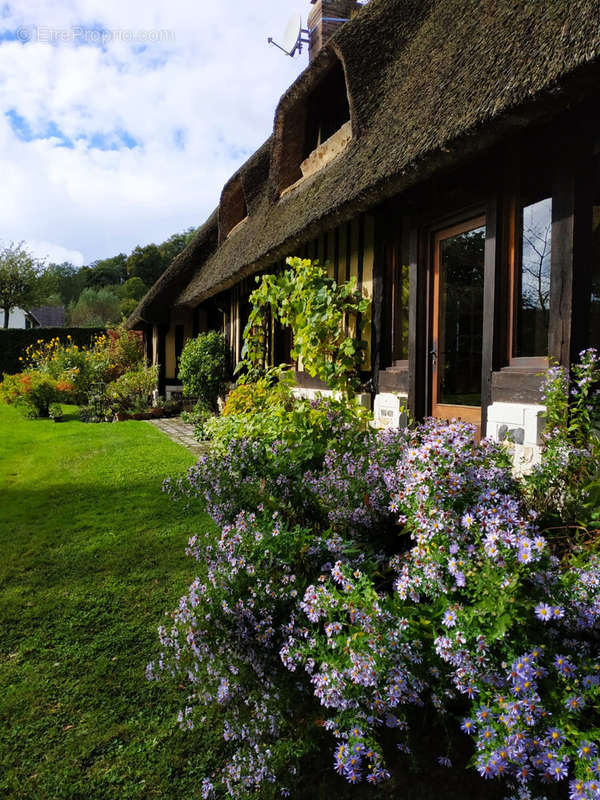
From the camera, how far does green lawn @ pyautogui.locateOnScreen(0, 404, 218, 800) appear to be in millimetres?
1925

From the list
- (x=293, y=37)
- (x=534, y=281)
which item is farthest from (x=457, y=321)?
(x=293, y=37)

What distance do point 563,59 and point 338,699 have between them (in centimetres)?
312

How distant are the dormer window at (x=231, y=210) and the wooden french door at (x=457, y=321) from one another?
22.4 ft

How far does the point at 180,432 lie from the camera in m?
9.45

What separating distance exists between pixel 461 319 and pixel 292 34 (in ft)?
26.8

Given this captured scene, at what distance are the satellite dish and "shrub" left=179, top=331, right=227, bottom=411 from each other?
18.3 ft

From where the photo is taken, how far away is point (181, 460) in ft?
22.1

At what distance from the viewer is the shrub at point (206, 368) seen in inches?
411

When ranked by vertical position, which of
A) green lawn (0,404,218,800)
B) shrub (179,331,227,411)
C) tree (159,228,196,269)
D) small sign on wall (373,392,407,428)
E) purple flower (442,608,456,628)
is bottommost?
green lawn (0,404,218,800)

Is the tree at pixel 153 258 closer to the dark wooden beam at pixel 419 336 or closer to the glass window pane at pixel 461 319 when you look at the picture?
the dark wooden beam at pixel 419 336

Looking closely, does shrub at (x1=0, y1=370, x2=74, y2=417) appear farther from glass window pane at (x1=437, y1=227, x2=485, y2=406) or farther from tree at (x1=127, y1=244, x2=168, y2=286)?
tree at (x1=127, y1=244, x2=168, y2=286)

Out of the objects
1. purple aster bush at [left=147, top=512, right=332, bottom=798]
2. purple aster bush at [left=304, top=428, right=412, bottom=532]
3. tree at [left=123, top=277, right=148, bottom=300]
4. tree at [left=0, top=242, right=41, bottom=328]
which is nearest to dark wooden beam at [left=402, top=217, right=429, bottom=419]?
purple aster bush at [left=304, top=428, right=412, bottom=532]

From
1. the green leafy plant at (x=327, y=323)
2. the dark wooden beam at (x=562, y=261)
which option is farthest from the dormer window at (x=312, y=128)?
the dark wooden beam at (x=562, y=261)

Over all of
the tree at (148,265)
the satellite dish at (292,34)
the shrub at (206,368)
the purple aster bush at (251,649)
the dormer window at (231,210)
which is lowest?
the purple aster bush at (251,649)
